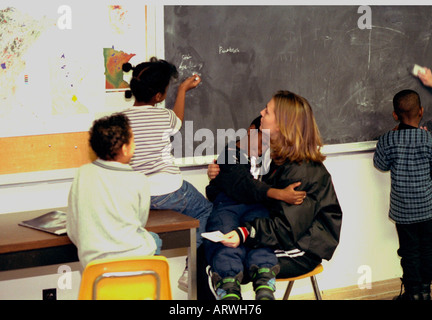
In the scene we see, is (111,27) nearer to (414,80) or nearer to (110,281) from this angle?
(110,281)

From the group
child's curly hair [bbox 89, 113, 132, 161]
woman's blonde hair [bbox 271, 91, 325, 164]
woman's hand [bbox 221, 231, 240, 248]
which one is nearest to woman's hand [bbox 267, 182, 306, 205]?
woman's blonde hair [bbox 271, 91, 325, 164]

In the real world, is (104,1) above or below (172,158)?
above

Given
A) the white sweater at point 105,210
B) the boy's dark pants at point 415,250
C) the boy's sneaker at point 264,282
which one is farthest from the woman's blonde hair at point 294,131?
the boy's dark pants at point 415,250

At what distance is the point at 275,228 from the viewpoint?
331cm

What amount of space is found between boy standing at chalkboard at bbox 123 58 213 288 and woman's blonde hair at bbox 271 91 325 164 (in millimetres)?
535

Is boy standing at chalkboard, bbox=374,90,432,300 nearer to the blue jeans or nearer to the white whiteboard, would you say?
the blue jeans

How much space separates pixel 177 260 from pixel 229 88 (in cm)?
105

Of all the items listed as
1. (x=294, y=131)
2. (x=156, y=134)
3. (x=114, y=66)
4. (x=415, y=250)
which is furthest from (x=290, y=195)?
(x=415, y=250)

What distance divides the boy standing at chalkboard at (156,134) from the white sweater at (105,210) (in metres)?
0.45

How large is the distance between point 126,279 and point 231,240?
0.74m

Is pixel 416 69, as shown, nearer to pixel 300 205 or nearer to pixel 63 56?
pixel 300 205

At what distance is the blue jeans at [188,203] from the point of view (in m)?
3.39

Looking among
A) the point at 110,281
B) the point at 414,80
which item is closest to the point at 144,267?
the point at 110,281

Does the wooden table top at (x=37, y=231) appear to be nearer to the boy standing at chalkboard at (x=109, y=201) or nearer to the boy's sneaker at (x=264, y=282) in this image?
the boy standing at chalkboard at (x=109, y=201)
